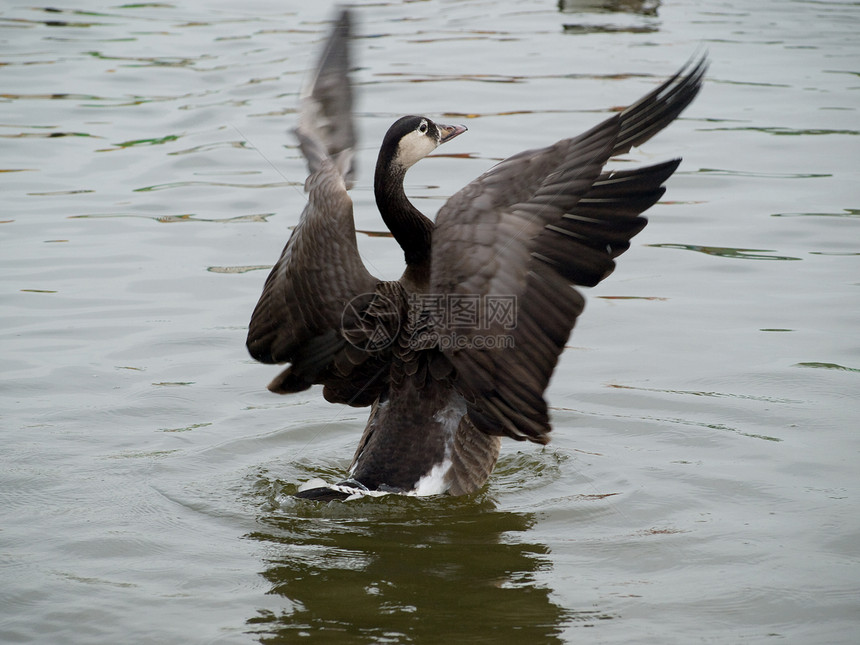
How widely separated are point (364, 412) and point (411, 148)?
2117mm

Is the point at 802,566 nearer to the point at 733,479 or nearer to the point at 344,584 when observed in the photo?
the point at 733,479

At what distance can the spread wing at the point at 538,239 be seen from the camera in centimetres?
483

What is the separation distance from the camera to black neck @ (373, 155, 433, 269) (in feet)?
18.2

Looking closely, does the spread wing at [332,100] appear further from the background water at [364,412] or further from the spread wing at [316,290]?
the background water at [364,412]

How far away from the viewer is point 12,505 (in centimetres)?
544

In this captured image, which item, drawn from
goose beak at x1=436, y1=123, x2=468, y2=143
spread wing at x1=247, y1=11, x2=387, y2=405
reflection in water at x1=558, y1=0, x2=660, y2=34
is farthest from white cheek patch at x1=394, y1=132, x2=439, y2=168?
reflection in water at x1=558, y1=0, x2=660, y2=34

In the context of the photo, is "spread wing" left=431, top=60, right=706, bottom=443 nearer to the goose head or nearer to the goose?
the goose

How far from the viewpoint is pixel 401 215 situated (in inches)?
220

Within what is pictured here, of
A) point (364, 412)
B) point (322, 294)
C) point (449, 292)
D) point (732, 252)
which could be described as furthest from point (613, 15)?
point (449, 292)

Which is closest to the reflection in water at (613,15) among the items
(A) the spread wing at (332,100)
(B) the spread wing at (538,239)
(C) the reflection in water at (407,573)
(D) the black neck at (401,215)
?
(A) the spread wing at (332,100)

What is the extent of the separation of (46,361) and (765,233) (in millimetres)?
6141

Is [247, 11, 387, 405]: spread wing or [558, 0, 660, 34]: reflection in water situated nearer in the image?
[247, 11, 387, 405]: spread wing

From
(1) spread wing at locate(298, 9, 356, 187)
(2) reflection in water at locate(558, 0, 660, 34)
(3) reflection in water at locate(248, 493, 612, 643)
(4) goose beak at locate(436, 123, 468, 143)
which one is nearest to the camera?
(3) reflection in water at locate(248, 493, 612, 643)

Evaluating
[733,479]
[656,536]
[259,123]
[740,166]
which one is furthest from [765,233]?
[259,123]
